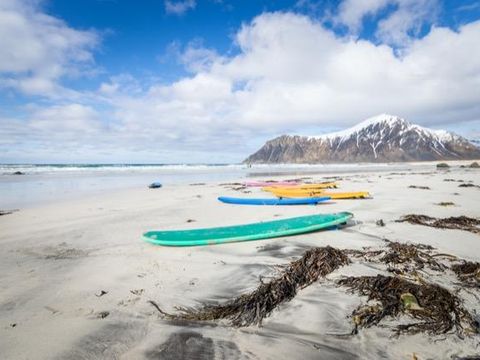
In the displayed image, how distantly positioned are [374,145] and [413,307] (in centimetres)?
9524

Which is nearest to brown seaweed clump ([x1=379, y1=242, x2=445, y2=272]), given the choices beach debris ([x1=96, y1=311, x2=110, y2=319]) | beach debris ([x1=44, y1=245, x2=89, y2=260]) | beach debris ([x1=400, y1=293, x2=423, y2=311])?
beach debris ([x1=400, y1=293, x2=423, y2=311])

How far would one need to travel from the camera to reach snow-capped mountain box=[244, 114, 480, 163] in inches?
3167

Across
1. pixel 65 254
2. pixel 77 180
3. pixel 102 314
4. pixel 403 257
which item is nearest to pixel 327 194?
pixel 403 257

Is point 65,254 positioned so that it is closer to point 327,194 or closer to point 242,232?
point 242,232

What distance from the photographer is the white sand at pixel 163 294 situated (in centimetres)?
194

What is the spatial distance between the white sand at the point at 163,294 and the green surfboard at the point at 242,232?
0.38 ft

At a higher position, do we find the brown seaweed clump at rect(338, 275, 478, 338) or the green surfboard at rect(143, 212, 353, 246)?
the green surfboard at rect(143, 212, 353, 246)

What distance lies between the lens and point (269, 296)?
259 centimetres

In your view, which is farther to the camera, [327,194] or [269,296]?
[327,194]

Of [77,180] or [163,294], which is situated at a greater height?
[77,180]

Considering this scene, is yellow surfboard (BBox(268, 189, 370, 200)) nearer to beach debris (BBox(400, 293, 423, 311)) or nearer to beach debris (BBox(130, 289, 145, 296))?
beach debris (BBox(400, 293, 423, 311))

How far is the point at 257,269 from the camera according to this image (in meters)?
3.41

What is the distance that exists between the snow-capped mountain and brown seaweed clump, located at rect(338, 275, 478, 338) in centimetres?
8608

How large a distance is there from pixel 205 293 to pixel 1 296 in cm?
200
